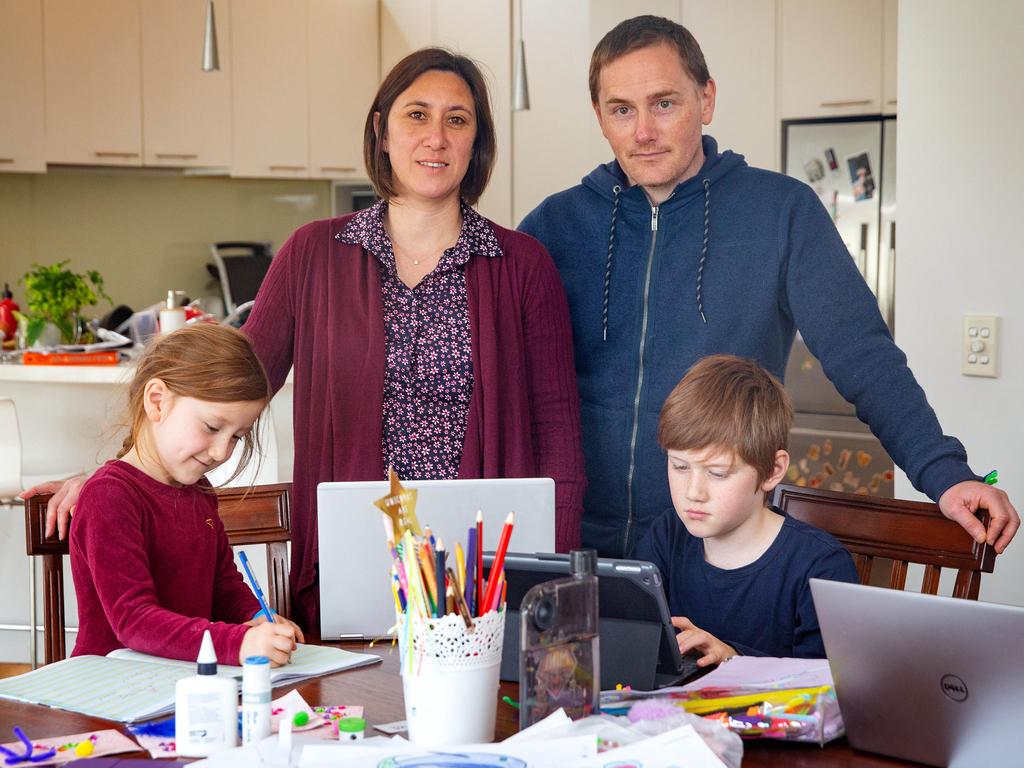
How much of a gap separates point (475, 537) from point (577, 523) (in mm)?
755

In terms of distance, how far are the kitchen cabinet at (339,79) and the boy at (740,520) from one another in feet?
15.6

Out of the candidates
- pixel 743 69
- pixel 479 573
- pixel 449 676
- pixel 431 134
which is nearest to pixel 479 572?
pixel 479 573

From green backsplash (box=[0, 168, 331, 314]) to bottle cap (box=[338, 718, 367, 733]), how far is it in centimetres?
508

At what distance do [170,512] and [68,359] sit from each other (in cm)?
260

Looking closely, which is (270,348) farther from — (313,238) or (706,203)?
(706,203)

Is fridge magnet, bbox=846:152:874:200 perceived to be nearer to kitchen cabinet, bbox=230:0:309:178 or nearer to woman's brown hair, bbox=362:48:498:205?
woman's brown hair, bbox=362:48:498:205

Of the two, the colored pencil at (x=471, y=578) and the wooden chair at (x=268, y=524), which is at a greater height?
the colored pencil at (x=471, y=578)

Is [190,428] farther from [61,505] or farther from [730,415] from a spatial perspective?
[730,415]

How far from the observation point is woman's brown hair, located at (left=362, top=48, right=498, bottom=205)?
197 cm

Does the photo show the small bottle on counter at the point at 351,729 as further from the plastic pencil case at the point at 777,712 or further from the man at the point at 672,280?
the man at the point at 672,280

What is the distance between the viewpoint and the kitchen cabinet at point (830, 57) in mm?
4406

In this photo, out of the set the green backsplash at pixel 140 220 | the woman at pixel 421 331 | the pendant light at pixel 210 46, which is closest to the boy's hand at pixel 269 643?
the woman at pixel 421 331

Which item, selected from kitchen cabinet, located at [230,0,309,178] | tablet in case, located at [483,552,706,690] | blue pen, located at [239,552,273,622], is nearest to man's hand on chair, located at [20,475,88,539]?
blue pen, located at [239,552,273,622]

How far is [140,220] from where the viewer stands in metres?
6.06
